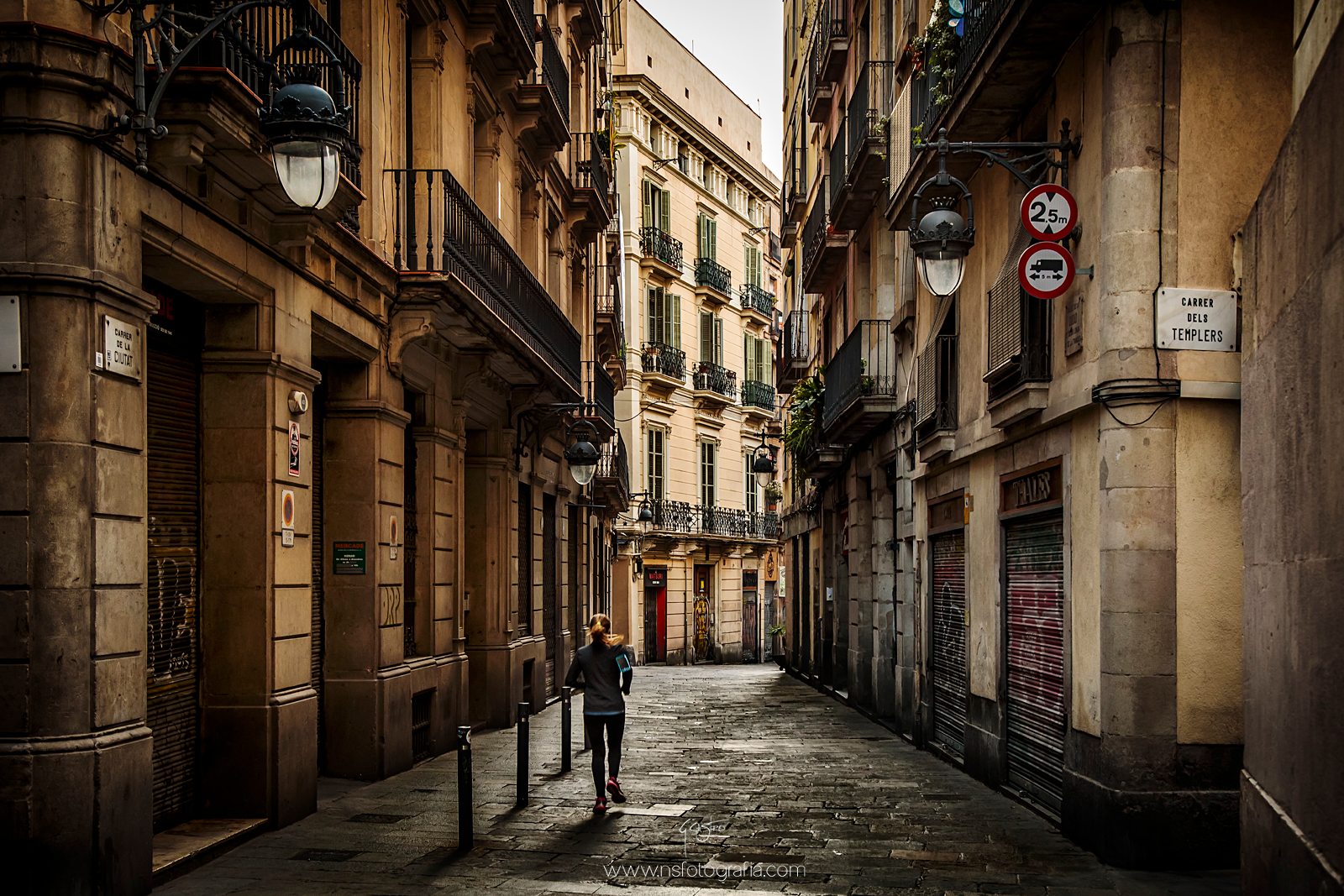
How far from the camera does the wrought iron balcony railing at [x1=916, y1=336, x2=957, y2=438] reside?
54.2 ft

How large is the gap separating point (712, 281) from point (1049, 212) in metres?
39.0

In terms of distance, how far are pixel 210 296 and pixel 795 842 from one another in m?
6.05

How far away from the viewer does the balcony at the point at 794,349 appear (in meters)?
36.1

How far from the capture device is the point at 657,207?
4575 cm

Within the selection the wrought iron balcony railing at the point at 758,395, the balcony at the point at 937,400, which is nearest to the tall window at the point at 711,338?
the wrought iron balcony railing at the point at 758,395

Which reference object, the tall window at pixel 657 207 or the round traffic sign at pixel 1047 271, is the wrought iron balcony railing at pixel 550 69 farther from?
the tall window at pixel 657 207

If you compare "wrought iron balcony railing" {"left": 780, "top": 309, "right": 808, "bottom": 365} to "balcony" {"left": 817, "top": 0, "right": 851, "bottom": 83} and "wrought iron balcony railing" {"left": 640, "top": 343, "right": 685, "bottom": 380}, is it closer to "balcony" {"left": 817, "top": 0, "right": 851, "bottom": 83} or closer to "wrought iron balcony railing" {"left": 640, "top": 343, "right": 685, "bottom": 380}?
"wrought iron balcony railing" {"left": 640, "top": 343, "right": 685, "bottom": 380}

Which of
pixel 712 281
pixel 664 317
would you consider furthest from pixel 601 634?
pixel 712 281

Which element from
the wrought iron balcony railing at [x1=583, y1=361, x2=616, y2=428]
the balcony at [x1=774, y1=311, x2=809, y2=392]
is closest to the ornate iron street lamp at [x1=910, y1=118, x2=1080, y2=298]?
the wrought iron balcony railing at [x1=583, y1=361, x2=616, y2=428]

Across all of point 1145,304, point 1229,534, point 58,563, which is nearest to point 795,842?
point 1229,534

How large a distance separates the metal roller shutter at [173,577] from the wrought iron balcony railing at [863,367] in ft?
41.0

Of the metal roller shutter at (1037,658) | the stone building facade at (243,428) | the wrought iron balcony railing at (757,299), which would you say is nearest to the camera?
the stone building facade at (243,428)

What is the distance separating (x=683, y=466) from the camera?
4831 centimetres

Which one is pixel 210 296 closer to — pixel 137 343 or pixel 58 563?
pixel 137 343
